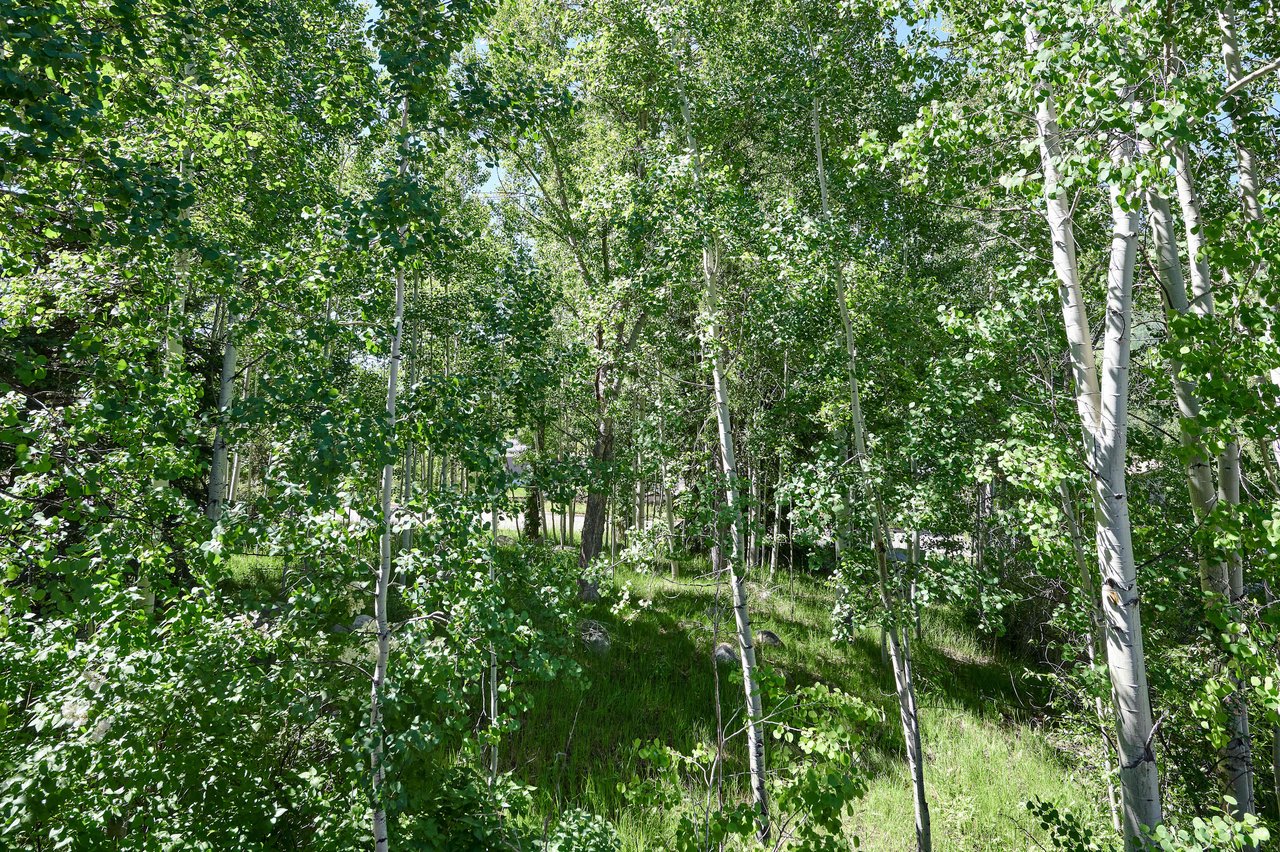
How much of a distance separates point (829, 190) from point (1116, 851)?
6647 mm

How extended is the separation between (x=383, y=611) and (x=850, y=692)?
7238mm

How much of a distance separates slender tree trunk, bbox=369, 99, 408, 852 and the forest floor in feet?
3.98

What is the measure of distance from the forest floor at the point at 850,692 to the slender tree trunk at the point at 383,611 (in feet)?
3.98

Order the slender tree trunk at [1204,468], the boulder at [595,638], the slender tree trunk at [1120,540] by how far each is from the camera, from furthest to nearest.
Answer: the boulder at [595,638]
the slender tree trunk at [1204,468]
the slender tree trunk at [1120,540]

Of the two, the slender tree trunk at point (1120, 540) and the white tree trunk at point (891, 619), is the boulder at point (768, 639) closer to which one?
the white tree trunk at point (891, 619)

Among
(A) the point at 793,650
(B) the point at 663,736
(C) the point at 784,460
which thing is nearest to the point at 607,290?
(C) the point at 784,460

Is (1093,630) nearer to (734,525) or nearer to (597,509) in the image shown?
(734,525)

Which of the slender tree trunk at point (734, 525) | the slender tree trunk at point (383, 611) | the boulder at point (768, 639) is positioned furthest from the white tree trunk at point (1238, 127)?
the boulder at point (768, 639)

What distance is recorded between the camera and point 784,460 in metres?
6.85

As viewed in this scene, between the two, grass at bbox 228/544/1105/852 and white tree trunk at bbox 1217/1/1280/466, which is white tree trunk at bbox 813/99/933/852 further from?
white tree trunk at bbox 1217/1/1280/466

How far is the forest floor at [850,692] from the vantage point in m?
5.71

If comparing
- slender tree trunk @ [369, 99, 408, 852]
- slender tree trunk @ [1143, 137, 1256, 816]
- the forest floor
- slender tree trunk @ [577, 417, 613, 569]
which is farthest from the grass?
slender tree trunk @ [1143, 137, 1256, 816]

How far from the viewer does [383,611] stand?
316 centimetres

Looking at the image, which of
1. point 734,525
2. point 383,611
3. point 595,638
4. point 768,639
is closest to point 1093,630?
point 734,525
